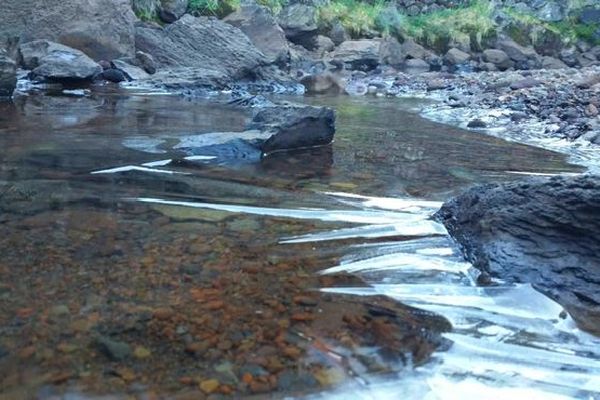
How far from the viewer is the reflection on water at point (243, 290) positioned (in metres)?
1.72

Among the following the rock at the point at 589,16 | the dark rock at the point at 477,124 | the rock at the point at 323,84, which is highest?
the rock at the point at 589,16

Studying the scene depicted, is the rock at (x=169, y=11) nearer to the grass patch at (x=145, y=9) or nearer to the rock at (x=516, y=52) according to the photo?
the grass patch at (x=145, y=9)

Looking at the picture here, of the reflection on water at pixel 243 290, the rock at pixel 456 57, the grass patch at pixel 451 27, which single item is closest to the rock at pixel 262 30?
the rock at pixel 456 57

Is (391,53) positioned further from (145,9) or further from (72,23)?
(72,23)

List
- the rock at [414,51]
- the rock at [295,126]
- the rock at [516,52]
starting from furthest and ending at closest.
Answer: the rock at [516,52]
the rock at [414,51]
the rock at [295,126]

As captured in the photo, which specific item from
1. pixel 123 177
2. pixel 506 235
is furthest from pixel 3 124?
pixel 506 235

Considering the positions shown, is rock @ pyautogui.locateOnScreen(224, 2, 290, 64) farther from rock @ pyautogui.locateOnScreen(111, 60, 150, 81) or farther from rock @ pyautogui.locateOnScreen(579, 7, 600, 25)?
rock @ pyautogui.locateOnScreen(579, 7, 600, 25)

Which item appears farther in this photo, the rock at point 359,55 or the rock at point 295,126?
the rock at point 359,55

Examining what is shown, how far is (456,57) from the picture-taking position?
20328 millimetres

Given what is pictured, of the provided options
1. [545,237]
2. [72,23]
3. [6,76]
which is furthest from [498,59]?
[545,237]

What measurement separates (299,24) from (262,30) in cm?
371

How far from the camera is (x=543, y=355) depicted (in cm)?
188

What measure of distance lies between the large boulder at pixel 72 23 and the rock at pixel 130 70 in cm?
40

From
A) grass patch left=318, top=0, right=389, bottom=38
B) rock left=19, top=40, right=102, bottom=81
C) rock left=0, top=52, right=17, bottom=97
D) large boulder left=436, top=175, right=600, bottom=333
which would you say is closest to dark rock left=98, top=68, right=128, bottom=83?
rock left=19, top=40, right=102, bottom=81
